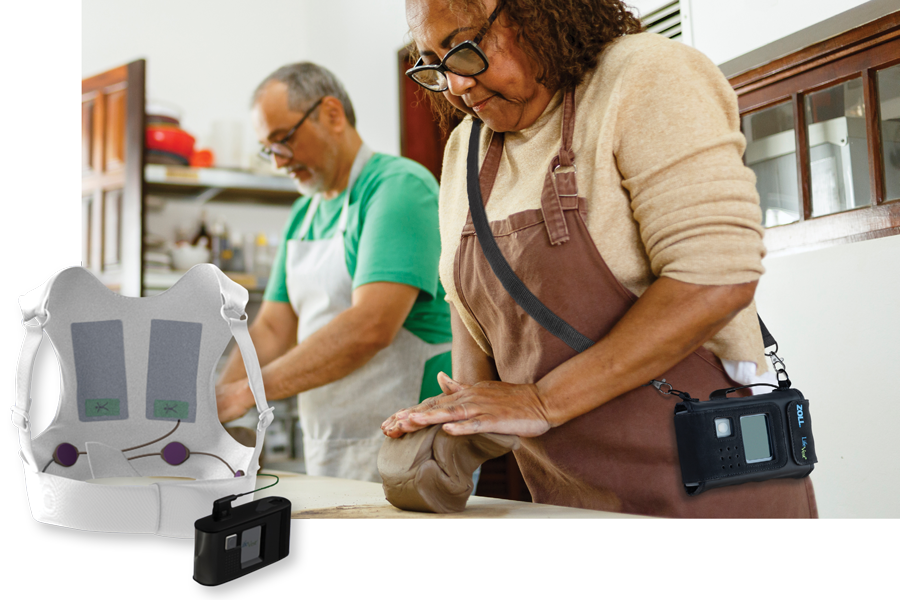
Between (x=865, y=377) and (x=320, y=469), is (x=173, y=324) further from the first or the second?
(x=865, y=377)

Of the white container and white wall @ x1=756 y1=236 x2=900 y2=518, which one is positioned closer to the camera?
white wall @ x1=756 y1=236 x2=900 y2=518

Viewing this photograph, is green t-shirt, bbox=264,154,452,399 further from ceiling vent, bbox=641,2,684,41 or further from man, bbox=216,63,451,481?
ceiling vent, bbox=641,2,684,41

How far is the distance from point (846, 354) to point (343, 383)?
558 millimetres

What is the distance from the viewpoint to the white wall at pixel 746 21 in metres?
0.51

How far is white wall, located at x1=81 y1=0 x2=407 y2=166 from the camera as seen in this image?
969 mm

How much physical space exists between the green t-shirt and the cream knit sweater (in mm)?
255

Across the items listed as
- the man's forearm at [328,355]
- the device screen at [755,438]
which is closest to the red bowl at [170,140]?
the man's forearm at [328,355]

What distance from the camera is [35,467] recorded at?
1.74ft

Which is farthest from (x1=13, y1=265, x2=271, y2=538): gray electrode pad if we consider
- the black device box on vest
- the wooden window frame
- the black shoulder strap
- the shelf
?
the shelf

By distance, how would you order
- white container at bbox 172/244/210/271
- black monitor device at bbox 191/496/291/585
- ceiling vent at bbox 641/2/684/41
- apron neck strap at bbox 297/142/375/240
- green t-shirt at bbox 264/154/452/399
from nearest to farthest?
black monitor device at bbox 191/496/291/585 → ceiling vent at bbox 641/2/684/41 → green t-shirt at bbox 264/154/452/399 → apron neck strap at bbox 297/142/375/240 → white container at bbox 172/244/210/271

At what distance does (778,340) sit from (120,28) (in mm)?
1014

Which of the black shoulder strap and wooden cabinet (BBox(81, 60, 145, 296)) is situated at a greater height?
Result: wooden cabinet (BBox(81, 60, 145, 296))

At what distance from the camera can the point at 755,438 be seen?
47 centimetres

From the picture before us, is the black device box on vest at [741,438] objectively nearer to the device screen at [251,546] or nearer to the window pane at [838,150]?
the window pane at [838,150]
